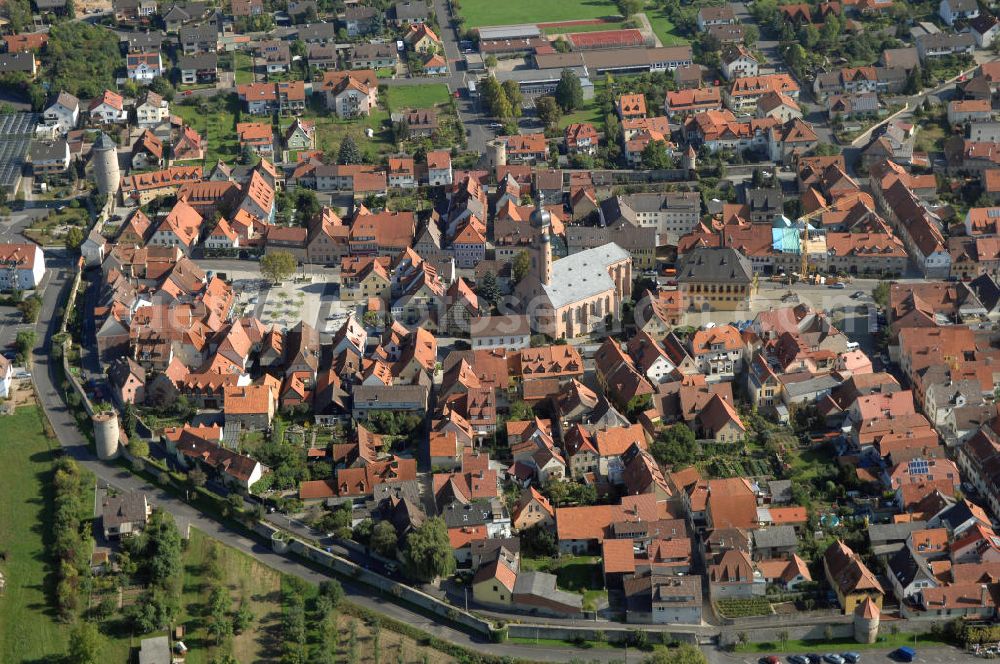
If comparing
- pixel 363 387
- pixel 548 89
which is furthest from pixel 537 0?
pixel 363 387

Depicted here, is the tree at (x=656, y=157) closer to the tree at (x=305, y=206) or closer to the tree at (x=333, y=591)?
the tree at (x=305, y=206)

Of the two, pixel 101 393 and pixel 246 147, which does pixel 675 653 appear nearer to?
pixel 101 393

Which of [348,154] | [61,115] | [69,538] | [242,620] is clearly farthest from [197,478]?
[61,115]

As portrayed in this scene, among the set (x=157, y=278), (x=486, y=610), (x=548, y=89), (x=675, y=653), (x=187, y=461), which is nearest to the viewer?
(x=675, y=653)

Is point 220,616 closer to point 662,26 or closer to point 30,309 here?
point 30,309

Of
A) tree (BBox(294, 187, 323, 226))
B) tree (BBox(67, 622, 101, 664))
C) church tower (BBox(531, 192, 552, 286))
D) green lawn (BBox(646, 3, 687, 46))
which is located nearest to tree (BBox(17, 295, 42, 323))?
tree (BBox(294, 187, 323, 226))

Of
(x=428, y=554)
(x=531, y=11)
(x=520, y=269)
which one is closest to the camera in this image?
(x=428, y=554)
